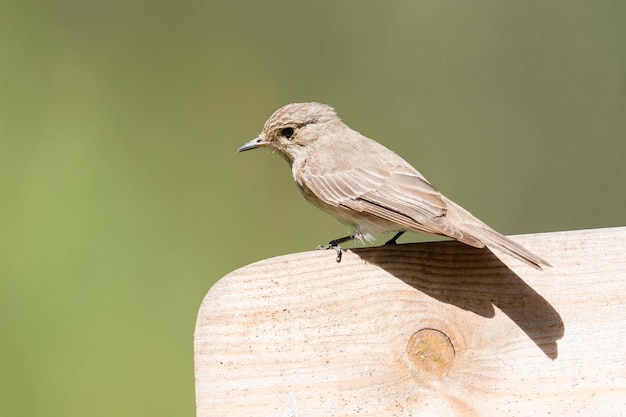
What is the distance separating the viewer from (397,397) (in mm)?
2527

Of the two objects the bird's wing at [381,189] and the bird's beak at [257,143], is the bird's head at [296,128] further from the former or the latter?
the bird's wing at [381,189]

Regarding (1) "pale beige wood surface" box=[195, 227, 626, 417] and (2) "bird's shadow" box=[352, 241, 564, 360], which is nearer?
(1) "pale beige wood surface" box=[195, 227, 626, 417]

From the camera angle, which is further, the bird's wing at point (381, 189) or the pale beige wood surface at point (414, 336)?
the bird's wing at point (381, 189)

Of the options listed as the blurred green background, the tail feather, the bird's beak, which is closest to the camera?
the tail feather

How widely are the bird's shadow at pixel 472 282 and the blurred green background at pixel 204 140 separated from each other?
174cm

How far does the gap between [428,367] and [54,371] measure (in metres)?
2.10

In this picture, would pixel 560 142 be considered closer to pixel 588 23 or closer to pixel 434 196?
pixel 588 23

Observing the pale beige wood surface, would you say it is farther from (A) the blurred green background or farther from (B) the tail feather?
(A) the blurred green background

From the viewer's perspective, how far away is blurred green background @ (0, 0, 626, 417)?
4.16 metres

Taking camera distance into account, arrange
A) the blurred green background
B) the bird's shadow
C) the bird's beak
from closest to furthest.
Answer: the bird's shadow, the bird's beak, the blurred green background

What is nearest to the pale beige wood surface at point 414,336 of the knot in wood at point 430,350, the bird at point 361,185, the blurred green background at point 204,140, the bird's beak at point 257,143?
the knot in wood at point 430,350

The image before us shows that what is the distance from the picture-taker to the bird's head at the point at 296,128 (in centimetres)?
380

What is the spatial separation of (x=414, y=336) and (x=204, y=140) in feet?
8.42

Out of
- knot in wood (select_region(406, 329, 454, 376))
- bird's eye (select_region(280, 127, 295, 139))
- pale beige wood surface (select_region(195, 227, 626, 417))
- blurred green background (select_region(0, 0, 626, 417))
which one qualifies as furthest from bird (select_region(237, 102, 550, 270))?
blurred green background (select_region(0, 0, 626, 417))
